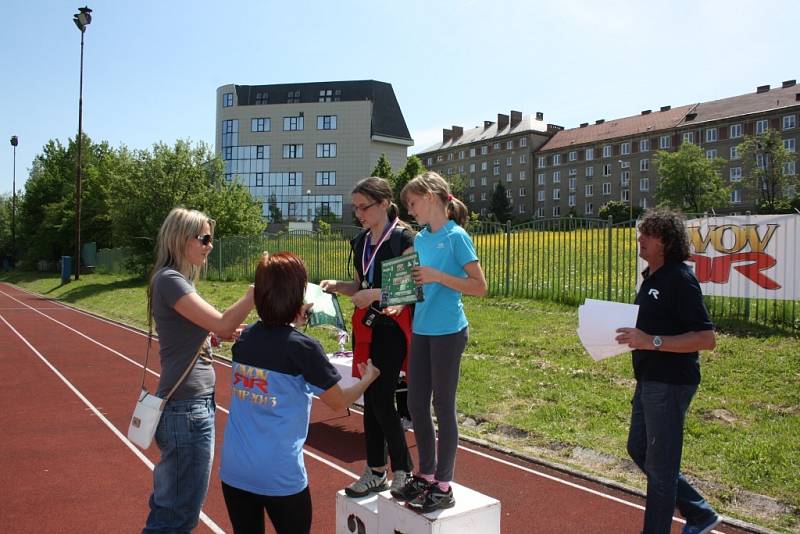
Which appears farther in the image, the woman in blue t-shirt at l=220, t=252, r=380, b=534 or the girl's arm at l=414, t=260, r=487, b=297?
the girl's arm at l=414, t=260, r=487, b=297

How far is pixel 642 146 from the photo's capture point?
265 ft

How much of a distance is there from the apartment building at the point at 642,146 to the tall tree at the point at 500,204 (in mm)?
5257

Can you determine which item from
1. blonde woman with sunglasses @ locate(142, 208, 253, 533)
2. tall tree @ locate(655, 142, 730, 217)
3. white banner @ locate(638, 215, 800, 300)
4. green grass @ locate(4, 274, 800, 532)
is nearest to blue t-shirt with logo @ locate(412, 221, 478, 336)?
blonde woman with sunglasses @ locate(142, 208, 253, 533)

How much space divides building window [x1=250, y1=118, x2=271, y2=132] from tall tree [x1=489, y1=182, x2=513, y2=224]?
3379 cm

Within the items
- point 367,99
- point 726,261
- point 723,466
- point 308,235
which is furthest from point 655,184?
point 723,466

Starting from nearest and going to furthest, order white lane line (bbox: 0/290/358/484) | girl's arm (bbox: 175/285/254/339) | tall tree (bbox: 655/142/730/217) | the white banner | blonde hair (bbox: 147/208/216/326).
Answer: girl's arm (bbox: 175/285/254/339) → blonde hair (bbox: 147/208/216/326) → white lane line (bbox: 0/290/358/484) → the white banner → tall tree (bbox: 655/142/730/217)

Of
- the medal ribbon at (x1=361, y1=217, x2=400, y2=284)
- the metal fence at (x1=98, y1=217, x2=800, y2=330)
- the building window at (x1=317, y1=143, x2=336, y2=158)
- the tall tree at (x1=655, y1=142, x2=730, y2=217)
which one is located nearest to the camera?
the medal ribbon at (x1=361, y1=217, x2=400, y2=284)

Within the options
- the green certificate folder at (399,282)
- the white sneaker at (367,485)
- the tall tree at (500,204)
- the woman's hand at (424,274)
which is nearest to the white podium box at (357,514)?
the white sneaker at (367,485)

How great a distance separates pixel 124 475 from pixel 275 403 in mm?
3713

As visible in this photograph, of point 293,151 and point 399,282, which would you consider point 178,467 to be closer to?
point 399,282

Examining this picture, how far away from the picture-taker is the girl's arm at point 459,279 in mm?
3297

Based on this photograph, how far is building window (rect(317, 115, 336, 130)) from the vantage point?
77312 mm

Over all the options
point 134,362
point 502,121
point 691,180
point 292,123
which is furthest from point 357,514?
point 502,121

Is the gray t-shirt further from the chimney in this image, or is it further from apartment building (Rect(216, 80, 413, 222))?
the chimney
